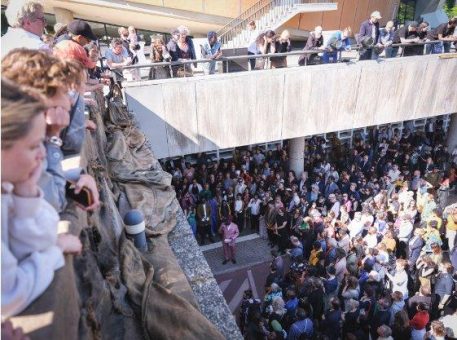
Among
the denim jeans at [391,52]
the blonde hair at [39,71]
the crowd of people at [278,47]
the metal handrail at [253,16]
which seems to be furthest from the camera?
the metal handrail at [253,16]

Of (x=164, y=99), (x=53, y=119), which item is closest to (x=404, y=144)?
(x=164, y=99)

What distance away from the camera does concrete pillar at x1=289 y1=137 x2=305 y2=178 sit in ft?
38.9

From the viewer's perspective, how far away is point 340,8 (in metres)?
17.2

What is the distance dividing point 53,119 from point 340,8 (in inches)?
709

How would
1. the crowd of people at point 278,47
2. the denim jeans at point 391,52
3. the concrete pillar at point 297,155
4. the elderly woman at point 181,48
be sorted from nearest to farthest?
the elderly woman at point 181,48, the crowd of people at point 278,47, the denim jeans at point 391,52, the concrete pillar at point 297,155

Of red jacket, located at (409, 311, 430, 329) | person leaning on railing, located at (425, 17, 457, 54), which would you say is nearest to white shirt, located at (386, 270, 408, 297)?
red jacket, located at (409, 311, 430, 329)

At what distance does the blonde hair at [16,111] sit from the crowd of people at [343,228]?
490 cm

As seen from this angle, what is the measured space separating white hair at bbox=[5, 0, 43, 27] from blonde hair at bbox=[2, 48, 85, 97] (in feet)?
6.42

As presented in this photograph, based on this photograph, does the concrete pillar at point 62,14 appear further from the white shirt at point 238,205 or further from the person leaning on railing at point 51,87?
the person leaning on railing at point 51,87

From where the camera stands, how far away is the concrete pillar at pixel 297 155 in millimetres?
11859

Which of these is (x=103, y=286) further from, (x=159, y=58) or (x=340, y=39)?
(x=340, y=39)

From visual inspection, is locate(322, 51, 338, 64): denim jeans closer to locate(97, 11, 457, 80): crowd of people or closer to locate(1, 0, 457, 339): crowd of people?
locate(97, 11, 457, 80): crowd of people

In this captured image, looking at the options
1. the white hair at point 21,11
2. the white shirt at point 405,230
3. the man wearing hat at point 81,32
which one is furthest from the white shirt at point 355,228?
the white hair at point 21,11

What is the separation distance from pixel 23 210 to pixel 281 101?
30.7 ft
